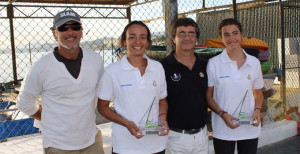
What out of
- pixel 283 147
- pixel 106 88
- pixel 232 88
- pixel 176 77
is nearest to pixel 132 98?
pixel 106 88

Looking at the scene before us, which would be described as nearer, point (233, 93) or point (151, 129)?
point (151, 129)

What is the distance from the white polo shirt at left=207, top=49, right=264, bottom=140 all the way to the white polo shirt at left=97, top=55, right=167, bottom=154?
704mm

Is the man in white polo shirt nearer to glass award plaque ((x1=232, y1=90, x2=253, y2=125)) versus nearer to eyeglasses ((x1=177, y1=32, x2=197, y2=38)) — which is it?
eyeglasses ((x1=177, y1=32, x2=197, y2=38))

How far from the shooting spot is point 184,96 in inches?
101

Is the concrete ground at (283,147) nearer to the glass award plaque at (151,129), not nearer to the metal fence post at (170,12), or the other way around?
the metal fence post at (170,12)

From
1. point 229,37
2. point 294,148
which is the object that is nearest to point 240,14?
point 294,148

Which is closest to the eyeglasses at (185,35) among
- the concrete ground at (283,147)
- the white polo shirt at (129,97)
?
the white polo shirt at (129,97)

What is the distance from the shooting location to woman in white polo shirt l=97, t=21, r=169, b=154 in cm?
228

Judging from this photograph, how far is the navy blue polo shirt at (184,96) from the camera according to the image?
258 cm

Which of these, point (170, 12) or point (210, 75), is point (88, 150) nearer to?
point (210, 75)

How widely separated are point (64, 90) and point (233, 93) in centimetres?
150

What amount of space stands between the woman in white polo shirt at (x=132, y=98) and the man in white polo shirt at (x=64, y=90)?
159 millimetres

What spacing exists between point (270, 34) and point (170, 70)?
50.7ft

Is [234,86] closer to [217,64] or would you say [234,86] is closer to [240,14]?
[217,64]
